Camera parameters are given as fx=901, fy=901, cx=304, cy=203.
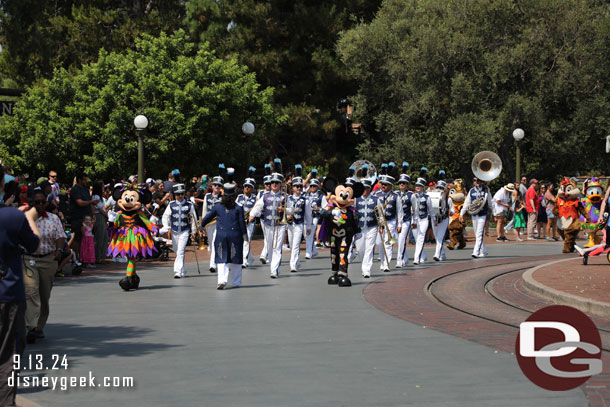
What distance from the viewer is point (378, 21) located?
41.9 metres

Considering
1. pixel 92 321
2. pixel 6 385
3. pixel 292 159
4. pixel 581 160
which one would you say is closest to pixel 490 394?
pixel 6 385

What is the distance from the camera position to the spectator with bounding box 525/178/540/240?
28.2 metres

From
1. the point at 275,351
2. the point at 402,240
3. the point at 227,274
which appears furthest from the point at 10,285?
the point at 402,240

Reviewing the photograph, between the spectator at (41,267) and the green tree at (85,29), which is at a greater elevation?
the green tree at (85,29)

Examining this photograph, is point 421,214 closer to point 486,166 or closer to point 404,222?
point 404,222

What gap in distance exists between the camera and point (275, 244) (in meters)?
17.8

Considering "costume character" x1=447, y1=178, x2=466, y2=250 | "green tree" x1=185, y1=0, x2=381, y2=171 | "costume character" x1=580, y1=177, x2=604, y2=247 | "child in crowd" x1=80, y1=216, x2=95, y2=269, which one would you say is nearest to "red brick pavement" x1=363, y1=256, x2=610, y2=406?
"costume character" x1=580, y1=177, x2=604, y2=247

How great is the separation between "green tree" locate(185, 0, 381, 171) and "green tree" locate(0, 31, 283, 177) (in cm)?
879

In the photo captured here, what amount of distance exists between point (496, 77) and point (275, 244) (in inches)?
907

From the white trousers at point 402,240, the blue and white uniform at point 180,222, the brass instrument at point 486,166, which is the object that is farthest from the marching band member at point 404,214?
the brass instrument at point 486,166

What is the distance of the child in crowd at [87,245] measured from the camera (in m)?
18.6

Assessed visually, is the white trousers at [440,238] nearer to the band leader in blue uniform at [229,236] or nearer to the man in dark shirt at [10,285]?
the band leader in blue uniform at [229,236]

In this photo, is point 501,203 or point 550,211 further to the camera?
point 550,211

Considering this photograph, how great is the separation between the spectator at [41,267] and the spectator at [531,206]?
67.0 ft
